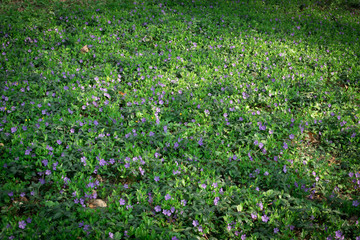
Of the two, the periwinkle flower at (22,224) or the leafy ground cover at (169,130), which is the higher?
the leafy ground cover at (169,130)

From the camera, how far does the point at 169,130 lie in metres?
3.65

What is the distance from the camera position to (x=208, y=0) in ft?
26.5

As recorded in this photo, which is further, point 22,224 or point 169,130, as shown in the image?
point 169,130

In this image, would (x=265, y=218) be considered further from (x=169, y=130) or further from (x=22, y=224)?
(x=22, y=224)

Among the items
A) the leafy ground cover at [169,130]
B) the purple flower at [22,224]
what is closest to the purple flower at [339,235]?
the leafy ground cover at [169,130]

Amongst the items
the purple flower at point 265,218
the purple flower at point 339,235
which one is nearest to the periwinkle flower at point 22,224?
the purple flower at point 265,218

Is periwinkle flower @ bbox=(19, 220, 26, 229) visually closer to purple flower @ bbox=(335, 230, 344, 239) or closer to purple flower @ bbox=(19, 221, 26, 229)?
purple flower @ bbox=(19, 221, 26, 229)

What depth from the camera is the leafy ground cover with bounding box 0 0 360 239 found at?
100 inches

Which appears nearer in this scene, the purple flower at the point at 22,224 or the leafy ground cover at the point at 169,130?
the purple flower at the point at 22,224

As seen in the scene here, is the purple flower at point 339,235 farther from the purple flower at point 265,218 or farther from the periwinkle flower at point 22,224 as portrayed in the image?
the periwinkle flower at point 22,224

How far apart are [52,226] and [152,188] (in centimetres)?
99

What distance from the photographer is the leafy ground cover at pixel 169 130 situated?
2.55 m

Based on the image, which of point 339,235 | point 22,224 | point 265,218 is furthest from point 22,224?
point 339,235

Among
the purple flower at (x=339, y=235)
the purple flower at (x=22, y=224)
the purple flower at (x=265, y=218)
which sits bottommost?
the purple flower at (x=22, y=224)
